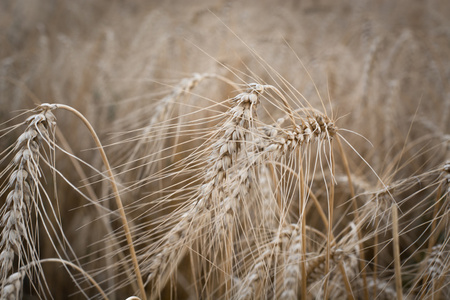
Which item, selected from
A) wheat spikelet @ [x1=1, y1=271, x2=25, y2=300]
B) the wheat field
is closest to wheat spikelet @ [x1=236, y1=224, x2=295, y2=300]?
the wheat field

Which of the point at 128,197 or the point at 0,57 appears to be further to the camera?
the point at 0,57

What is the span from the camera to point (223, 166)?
733mm

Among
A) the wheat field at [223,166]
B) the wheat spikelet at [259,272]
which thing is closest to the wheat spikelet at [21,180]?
the wheat field at [223,166]

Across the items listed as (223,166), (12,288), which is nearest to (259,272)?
(223,166)

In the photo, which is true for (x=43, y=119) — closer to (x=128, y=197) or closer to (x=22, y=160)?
(x=22, y=160)

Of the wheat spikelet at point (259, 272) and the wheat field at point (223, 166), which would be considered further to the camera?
the wheat spikelet at point (259, 272)

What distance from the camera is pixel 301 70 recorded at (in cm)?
276

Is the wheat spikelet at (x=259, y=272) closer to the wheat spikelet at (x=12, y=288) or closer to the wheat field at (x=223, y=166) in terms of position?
the wheat field at (x=223, y=166)

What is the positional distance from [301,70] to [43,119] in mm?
2287

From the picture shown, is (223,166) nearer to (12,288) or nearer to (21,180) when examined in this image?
(21,180)

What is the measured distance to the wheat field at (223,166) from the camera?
779 millimetres

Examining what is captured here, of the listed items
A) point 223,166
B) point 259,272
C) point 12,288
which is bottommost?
point 259,272

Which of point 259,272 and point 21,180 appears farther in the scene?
point 259,272

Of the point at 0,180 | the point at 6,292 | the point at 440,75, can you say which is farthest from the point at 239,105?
the point at 440,75
